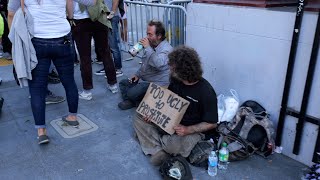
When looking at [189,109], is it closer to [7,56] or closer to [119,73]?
[119,73]

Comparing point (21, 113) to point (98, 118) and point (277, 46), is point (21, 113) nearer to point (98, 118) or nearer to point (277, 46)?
point (98, 118)

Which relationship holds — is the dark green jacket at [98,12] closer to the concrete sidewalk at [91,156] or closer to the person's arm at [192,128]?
the concrete sidewalk at [91,156]

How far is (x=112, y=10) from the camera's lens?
4.71m

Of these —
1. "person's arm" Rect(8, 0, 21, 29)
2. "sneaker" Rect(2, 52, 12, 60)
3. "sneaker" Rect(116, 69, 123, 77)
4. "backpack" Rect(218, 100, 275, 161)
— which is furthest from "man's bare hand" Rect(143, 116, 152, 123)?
"sneaker" Rect(2, 52, 12, 60)

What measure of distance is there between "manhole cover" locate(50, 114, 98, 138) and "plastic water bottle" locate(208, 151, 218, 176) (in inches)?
57.1

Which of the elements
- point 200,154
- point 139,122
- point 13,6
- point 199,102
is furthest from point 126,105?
point 13,6

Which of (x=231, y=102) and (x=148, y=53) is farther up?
(x=148, y=53)

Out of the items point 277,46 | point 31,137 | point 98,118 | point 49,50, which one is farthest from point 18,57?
point 277,46

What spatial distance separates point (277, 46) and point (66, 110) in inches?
105

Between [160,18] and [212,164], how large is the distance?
11.6 feet

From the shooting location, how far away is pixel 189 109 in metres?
3.01

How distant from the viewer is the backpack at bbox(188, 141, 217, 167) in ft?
9.48

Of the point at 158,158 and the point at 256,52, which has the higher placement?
the point at 256,52

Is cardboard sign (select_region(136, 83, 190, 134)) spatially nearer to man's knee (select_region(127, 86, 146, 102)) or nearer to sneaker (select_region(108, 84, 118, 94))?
man's knee (select_region(127, 86, 146, 102))
